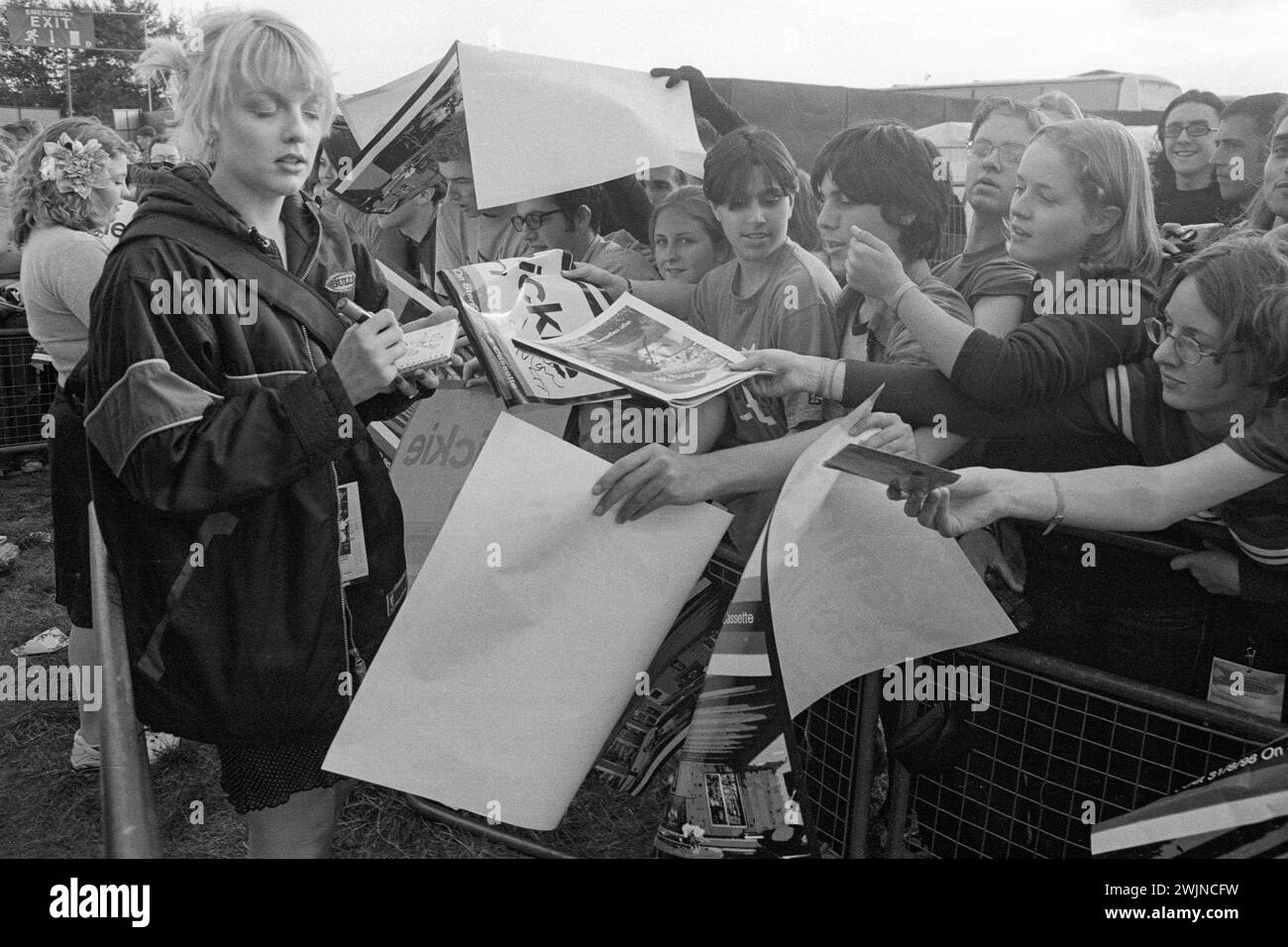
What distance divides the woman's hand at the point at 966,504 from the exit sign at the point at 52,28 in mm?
3516

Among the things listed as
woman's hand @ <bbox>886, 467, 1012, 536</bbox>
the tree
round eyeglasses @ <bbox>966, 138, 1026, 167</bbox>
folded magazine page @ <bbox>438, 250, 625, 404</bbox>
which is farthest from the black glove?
the tree

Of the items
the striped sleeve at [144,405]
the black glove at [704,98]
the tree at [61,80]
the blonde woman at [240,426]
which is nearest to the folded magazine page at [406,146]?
the black glove at [704,98]

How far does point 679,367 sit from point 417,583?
583 mm

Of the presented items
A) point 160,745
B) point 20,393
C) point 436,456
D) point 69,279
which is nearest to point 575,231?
point 436,456

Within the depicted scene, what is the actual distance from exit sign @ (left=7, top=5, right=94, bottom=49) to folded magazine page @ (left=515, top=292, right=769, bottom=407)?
2.82 metres

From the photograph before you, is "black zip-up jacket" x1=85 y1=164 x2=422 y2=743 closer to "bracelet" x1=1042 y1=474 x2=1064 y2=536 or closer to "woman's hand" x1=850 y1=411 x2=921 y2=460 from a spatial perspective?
"woman's hand" x1=850 y1=411 x2=921 y2=460

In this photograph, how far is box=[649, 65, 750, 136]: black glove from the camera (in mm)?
2436

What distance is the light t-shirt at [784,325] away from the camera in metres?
2.03

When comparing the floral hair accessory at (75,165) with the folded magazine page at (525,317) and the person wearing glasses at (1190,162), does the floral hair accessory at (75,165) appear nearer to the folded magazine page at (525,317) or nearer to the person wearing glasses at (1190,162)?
the folded magazine page at (525,317)

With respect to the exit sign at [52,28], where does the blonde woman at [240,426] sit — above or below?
below

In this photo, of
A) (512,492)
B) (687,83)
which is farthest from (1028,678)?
(687,83)

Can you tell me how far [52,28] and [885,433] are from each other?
3684 mm

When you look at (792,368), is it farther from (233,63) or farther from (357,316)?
(233,63)

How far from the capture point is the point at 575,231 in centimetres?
280
